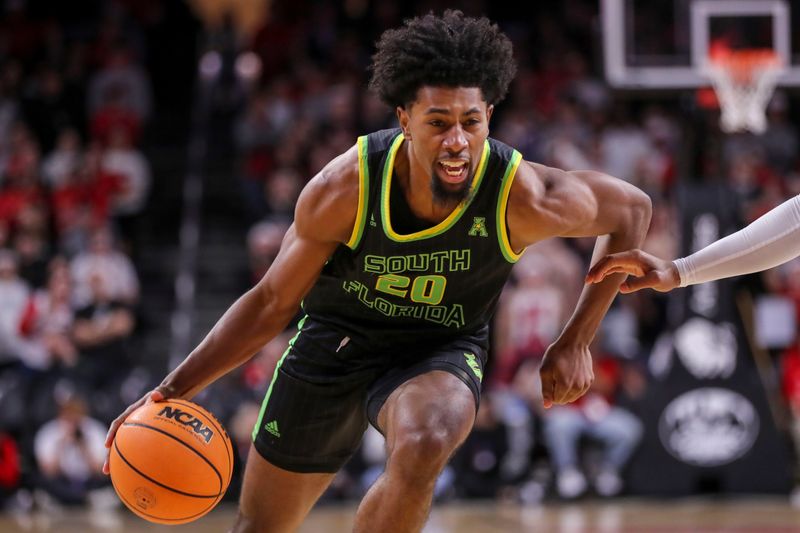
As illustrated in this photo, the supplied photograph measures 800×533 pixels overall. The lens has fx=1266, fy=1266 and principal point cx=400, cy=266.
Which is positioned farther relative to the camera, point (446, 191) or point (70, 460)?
point (70, 460)

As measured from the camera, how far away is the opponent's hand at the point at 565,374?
4840mm

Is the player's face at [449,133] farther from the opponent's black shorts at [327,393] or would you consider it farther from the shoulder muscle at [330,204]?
the opponent's black shorts at [327,393]

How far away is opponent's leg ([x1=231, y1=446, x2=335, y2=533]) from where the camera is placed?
4.98 metres

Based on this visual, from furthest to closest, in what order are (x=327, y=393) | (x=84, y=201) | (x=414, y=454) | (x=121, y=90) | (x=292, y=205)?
(x=121, y=90)
(x=84, y=201)
(x=292, y=205)
(x=327, y=393)
(x=414, y=454)

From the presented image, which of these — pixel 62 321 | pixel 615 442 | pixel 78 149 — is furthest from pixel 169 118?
pixel 615 442

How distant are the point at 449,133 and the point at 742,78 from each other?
642 cm

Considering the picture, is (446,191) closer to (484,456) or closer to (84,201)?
(484,456)

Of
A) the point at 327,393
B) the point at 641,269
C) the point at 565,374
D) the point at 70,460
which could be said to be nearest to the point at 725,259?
the point at 641,269

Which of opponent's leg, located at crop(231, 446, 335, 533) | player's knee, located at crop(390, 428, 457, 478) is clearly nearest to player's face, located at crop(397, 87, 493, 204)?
player's knee, located at crop(390, 428, 457, 478)

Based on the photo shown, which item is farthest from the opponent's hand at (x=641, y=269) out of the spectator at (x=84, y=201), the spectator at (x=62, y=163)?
the spectator at (x=62, y=163)

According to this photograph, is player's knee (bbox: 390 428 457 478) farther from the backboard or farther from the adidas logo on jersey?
the backboard

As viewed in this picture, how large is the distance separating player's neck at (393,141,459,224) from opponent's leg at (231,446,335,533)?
1.17 metres

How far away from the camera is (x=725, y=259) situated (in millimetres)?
4770

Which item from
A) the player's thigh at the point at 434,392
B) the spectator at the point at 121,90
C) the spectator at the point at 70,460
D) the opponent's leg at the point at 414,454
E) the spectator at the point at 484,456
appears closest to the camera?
the opponent's leg at the point at 414,454
